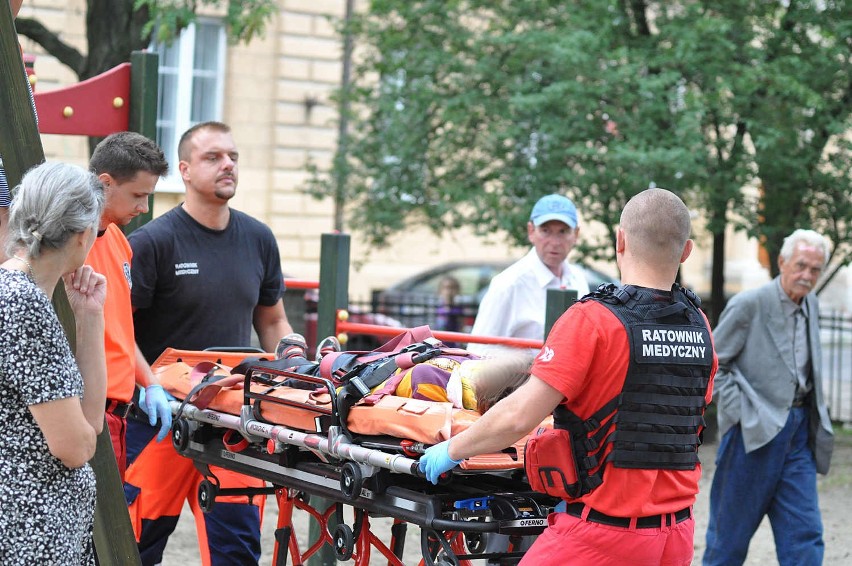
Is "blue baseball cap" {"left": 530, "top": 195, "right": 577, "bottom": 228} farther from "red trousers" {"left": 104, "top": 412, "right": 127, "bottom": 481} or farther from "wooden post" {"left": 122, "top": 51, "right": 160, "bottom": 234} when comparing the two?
"red trousers" {"left": 104, "top": 412, "right": 127, "bottom": 481}

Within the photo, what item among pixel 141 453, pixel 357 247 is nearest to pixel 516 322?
pixel 141 453

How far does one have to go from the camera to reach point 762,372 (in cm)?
617

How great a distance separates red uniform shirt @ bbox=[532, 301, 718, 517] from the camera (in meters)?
3.43

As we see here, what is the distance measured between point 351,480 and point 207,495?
1248 mm

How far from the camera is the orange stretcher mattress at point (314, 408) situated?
151 inches

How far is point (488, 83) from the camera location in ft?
36.9

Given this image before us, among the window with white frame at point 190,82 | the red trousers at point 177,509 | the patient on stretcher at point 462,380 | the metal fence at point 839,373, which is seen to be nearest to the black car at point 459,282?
the metal fence at point 839,373

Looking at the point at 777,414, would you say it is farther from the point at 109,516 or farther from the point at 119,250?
the point at 109,516

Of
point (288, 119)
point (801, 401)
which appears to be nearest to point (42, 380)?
point (801, 401)

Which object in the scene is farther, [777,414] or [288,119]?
[288,119]

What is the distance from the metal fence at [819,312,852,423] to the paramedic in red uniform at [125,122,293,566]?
8155 millimetres

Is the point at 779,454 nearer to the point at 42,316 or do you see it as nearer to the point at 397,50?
the point at 42,316

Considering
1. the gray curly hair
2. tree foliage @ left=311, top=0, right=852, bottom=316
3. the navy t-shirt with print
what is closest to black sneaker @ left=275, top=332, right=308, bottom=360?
the navy t-shirt with print

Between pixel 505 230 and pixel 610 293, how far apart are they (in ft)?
23.4
